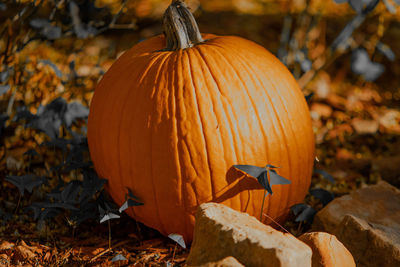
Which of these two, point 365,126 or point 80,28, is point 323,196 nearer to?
point 365,126

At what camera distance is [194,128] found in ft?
6.75

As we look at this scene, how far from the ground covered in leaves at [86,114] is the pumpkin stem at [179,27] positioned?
84 centimetres

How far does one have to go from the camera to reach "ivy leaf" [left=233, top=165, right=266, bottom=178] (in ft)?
6.61

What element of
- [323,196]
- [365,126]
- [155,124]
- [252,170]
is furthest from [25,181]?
[365,126]

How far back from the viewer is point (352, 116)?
3.89m

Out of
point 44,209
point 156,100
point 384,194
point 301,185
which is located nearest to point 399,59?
point 384,194

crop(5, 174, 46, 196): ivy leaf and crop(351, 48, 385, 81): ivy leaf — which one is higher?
crop(351, 48, 385, 81): ivy leaf

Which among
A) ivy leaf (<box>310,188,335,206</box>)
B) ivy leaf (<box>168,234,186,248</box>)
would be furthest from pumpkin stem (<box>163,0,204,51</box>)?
ivy leaf (<box>310,188,335,206</box>)

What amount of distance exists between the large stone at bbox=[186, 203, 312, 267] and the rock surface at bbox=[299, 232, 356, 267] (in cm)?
21

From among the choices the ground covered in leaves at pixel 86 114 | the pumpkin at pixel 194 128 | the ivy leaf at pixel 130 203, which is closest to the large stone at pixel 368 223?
the ground covered in leaves at pixel 86 114

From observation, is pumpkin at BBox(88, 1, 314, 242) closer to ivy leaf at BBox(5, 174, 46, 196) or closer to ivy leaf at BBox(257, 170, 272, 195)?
ivy leaf at BBox(257, 170, 272, 195)

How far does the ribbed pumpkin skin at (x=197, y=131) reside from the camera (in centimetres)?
207

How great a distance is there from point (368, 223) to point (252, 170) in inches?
26.4

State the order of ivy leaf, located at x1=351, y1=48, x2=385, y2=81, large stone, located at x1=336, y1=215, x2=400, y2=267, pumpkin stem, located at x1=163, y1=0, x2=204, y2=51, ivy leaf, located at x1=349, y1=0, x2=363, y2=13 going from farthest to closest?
1. ivy leaf, located at x1=351, y1=48, x2=385, y2=81
2. ivy leaf, located at x1=349, y1=0, x2=363, y2=13
3. pumpkin stem, located at x1=163, y1=0, x2=204, y2=51
4. large stone, located at x1=336, y1=215, x2=400, y2=267
